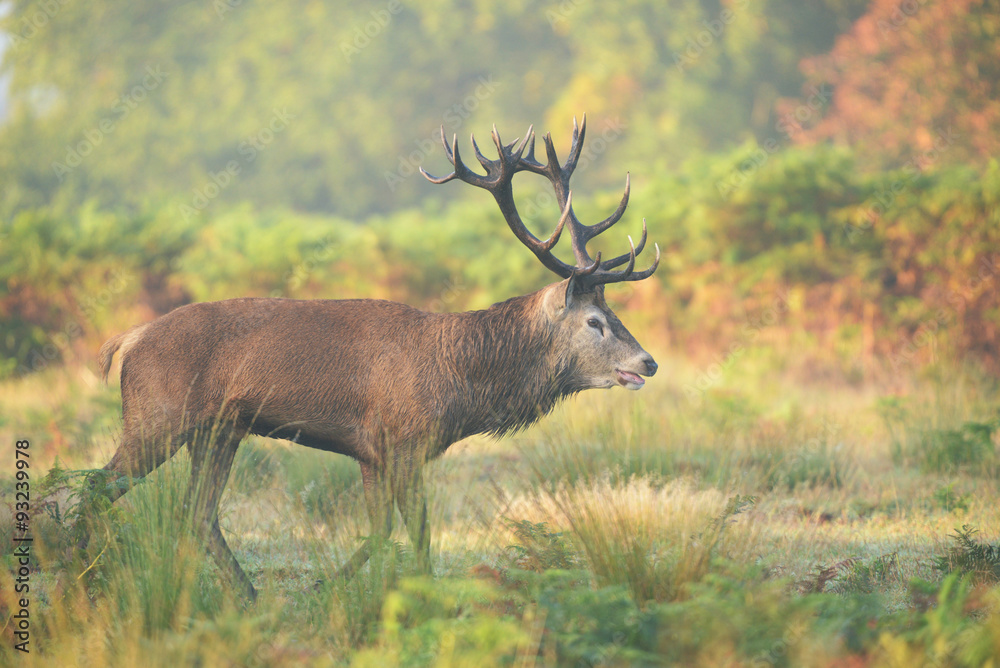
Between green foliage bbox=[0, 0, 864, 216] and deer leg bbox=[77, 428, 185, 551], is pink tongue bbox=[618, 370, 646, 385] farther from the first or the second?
green foliage bbox=[0, 0, 864, 216]

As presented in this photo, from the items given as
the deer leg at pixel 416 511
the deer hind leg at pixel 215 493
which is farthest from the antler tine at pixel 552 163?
the deer hind leg at pixel 215 493

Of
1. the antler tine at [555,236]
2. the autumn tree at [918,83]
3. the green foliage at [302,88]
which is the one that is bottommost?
the antler tine at [555,236]

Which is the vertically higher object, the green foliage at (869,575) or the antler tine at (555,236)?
the antler tine at (555,236)

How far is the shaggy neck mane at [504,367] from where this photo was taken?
18.3 ft

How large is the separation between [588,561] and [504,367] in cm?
151

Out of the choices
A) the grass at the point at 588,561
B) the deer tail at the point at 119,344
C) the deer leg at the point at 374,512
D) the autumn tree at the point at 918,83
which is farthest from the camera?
the autumn tree at the point at 918,83

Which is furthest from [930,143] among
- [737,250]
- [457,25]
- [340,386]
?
[340,386]

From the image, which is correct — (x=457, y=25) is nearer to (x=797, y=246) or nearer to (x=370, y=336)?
(x=797, y=246)

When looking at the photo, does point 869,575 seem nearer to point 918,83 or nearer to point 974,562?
point 974,562

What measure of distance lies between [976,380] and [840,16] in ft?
68.1

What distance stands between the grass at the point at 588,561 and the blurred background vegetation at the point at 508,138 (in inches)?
141

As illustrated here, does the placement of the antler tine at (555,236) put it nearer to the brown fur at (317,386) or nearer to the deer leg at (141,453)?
the brown fur at (317,386)

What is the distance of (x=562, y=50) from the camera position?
105ft

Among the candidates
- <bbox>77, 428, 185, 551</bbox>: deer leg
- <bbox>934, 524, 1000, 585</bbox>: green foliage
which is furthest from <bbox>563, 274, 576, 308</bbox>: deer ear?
<bbox>934, 524, 1000, 585</bbox>: green foliage
